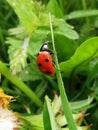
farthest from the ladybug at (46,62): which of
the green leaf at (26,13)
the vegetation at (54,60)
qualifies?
the green leaf at (26,13)

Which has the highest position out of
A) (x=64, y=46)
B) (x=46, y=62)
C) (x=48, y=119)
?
(x=64, y=46)

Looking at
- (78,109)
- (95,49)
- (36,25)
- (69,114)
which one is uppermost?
(36,25)

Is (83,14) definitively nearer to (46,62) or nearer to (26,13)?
(26,13)

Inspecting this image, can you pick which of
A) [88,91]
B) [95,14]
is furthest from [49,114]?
[95,14]

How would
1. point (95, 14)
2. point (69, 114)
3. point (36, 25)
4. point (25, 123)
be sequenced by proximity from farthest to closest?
point (95, 14) → point (36, 25) → point (25, 123) → point (69, 114)

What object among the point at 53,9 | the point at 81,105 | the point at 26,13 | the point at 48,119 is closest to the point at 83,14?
the point at 53,9

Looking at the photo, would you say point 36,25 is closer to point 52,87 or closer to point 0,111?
point 52,87

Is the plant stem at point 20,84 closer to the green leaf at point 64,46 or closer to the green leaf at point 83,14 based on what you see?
the green leaf at point 64,46
